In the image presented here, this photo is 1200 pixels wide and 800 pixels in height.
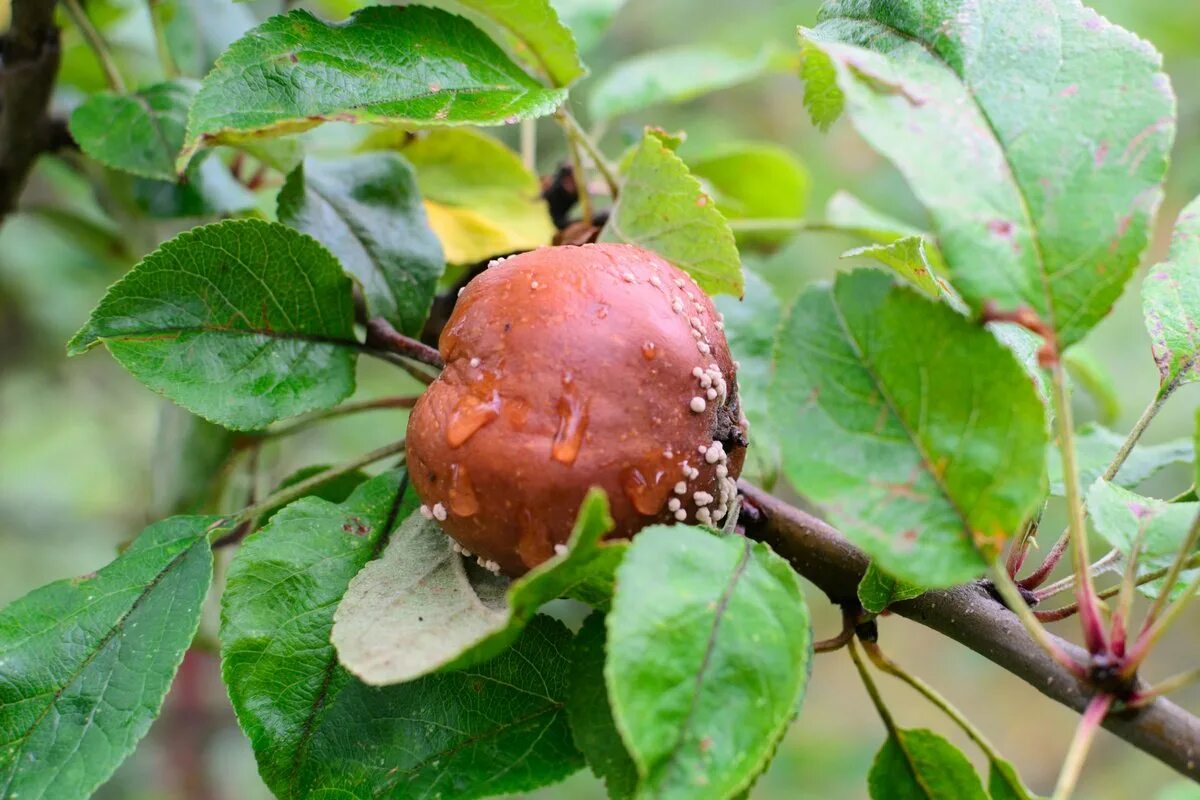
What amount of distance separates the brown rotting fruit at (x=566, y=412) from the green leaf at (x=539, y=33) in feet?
0.97

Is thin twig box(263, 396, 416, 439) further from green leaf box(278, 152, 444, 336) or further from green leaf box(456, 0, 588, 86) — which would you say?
green leaf box(456, 0, 588, 86)

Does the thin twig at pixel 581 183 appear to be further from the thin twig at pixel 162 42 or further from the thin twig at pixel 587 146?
the thin twig at pixel 162 42

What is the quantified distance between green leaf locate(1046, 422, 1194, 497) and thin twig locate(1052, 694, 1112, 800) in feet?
1.38

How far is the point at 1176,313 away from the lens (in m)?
0.95

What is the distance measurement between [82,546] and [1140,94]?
2.83 metres

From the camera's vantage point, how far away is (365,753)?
0.77 m

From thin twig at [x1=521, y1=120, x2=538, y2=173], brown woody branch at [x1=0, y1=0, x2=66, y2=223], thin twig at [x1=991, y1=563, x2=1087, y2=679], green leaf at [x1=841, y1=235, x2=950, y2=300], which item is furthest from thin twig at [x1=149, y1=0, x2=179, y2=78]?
thin twig at [x1=991, y1=563, x2=1087, y2=679]

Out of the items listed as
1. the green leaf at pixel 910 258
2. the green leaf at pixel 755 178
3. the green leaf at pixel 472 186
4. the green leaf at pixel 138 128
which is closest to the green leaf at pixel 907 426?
the green leaf at pixel 910 258

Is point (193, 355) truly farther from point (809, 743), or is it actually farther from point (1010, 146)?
A: point (809, 743)

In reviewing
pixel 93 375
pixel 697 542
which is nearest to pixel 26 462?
pixel 93 375

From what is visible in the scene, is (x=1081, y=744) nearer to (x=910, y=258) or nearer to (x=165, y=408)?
(x=910, y=258)

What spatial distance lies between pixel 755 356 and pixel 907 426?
0.55m

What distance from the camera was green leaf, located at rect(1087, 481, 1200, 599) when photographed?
71 centimetres

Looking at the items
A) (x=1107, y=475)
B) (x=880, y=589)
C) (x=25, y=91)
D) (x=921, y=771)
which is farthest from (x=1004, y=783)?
(x=25, y=91)
